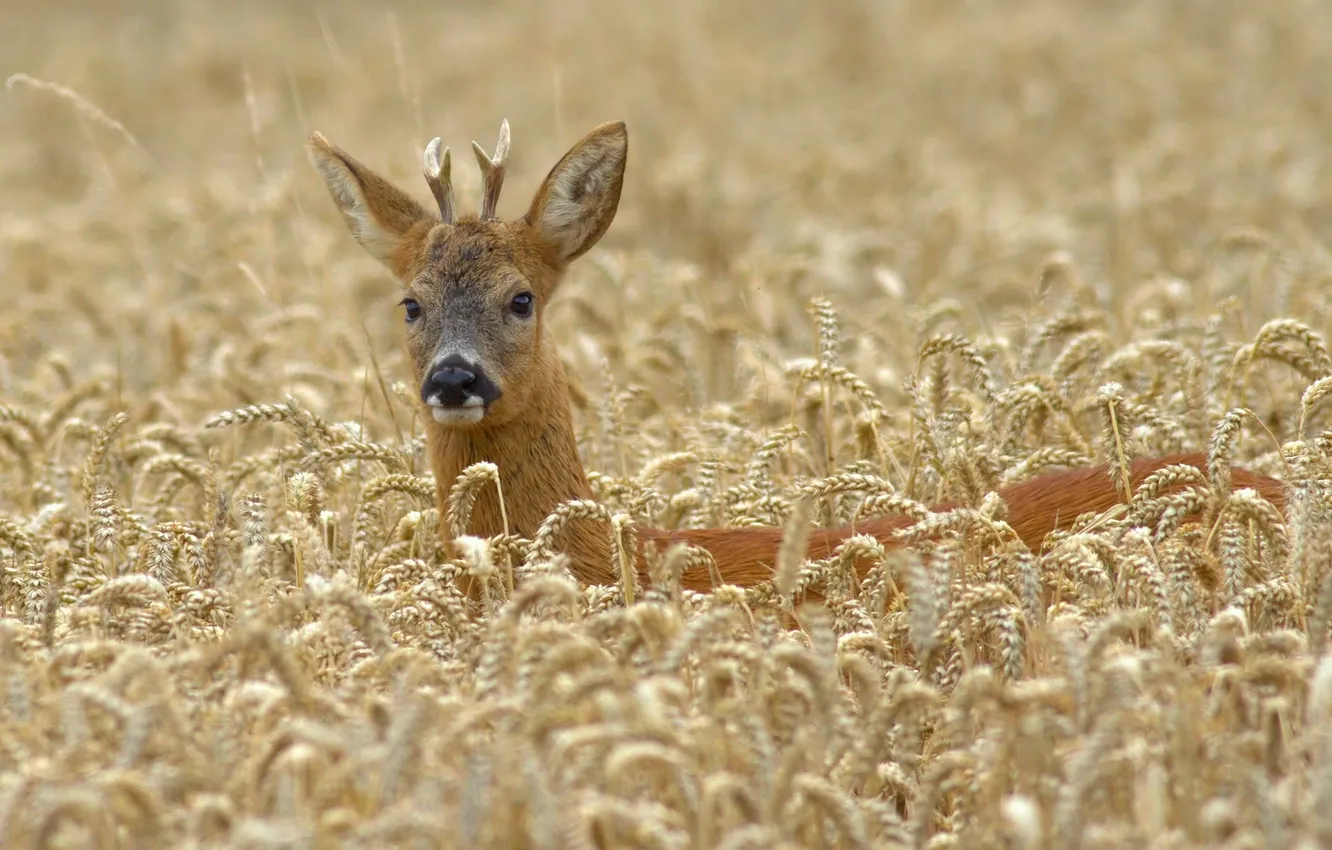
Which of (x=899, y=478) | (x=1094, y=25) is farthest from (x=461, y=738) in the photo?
(x=1094, y=25)

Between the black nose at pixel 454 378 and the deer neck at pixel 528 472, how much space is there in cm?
25

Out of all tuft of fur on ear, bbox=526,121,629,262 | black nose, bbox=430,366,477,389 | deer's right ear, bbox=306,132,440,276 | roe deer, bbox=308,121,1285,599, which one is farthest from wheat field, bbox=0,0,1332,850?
tuft of fur on ear, bbox=526,121,629,262

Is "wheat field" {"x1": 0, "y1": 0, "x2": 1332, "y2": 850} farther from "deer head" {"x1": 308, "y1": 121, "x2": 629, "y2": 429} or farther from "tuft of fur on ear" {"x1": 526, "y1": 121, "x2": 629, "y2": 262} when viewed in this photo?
"tuft of fur on ear" {"x1": 526, "y1": 121, "x2": 629, "y2": 262}

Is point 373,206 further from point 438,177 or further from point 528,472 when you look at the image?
point 528,472

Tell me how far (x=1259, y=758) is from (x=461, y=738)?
1.68m

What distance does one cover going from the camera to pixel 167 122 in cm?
1652

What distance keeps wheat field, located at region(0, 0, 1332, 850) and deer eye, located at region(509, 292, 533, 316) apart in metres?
0.65

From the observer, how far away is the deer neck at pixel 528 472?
5566mm

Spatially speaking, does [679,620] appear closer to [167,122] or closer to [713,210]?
[713,210]

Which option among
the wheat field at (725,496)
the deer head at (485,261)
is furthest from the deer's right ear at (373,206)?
the wheat field at (725,496)

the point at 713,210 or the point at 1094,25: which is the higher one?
the point at 1094,25

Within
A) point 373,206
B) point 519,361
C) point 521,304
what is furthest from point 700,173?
point 519,361

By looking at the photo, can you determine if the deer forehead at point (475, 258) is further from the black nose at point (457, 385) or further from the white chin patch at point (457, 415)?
the white chin patch at point (457, 415)

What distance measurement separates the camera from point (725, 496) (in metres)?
6.08
